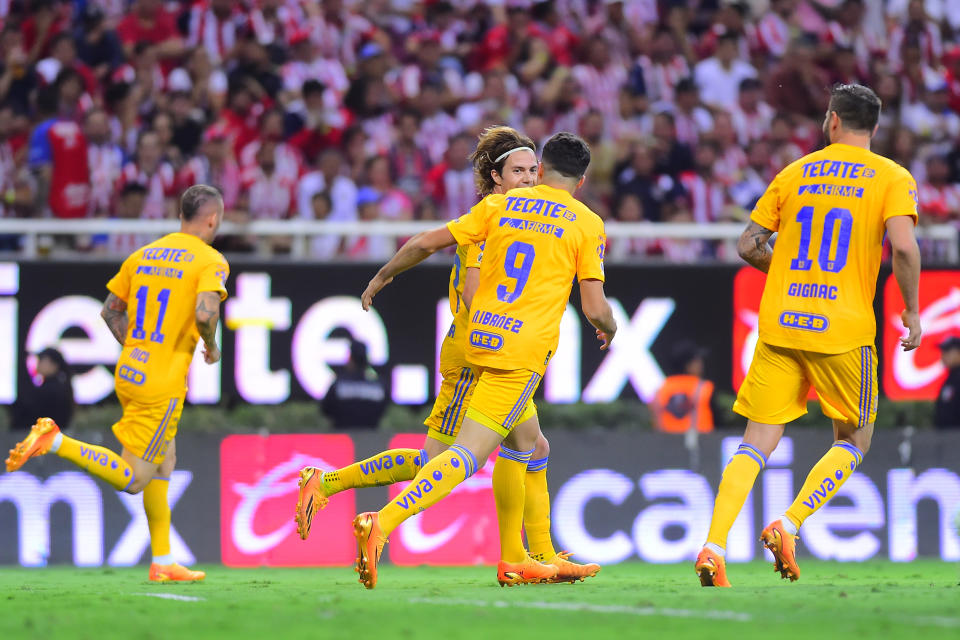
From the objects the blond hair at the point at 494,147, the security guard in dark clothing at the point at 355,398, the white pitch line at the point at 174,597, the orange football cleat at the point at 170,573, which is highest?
the blond hair at the point at 494,147

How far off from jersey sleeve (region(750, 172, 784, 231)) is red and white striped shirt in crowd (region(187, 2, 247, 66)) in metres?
9.00

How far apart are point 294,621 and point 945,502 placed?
754 centimetres

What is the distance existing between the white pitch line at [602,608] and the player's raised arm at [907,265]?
1.95m

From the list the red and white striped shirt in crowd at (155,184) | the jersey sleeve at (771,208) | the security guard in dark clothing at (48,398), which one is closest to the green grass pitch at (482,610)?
the jersey sleeve at (771,208)

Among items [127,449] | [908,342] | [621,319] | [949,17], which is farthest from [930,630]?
[949,17]

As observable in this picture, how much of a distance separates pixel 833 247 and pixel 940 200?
8164 mm

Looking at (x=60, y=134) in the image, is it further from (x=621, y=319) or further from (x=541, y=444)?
(x=541, y=444)

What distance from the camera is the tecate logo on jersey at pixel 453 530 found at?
11.3 meters

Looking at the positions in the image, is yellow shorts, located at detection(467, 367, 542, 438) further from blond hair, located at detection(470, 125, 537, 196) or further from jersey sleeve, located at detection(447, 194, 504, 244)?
blond hair, located at detection(470, 125, 537, 196)

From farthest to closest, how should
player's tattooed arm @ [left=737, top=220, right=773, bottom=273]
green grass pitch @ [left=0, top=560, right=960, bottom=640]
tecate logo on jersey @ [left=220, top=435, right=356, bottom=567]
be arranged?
tecate logo on jersey @ [left=220, top=435, right=356, bottom=567] → player's tattooed arm @ [left=737, top=220, right=773, bottom=273] → green grass pitch @ [left=0, top=560, right=960, bottom=640]

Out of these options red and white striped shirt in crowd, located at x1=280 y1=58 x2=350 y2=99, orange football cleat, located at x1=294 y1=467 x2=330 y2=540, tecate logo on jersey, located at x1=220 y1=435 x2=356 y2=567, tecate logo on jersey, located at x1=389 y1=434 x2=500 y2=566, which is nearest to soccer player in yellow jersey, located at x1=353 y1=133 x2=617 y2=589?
orange football cleat, located at x1=294 y1=467 x2=330 y2=540

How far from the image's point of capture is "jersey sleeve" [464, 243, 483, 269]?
24.7 feet

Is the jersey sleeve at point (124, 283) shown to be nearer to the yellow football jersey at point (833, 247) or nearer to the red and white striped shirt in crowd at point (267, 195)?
the yellow football jersey at point (833, 247)

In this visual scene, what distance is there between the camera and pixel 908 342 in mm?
6988
